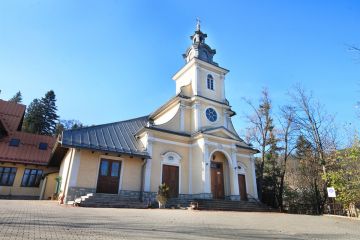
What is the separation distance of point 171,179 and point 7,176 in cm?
1546

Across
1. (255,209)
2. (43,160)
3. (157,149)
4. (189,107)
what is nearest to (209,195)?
(255,209)

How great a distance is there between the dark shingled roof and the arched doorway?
18.2ft

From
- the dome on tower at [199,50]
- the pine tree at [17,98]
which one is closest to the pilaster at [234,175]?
the dome on tower at [199,50]

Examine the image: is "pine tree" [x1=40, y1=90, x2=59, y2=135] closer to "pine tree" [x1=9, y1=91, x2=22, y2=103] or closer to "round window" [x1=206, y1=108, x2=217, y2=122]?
"pine tree" [x1=9, y1=91, x2=22, y2=103]

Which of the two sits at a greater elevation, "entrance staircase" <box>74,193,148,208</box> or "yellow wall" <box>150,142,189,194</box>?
"yellow wall" <box>150,142,189,194</box>

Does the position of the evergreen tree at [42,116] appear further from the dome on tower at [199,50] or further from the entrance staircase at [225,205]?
the entrance staircase at [225,205]

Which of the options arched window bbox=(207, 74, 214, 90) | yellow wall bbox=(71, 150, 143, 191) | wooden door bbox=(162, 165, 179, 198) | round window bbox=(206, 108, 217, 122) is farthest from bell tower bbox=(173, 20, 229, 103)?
yellow wall bbox=(71, 150, 143, 191)

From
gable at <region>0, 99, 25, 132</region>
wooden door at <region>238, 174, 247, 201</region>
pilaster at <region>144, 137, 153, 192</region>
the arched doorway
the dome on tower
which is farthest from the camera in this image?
gable at <region>0, 99, 25, 132</region>

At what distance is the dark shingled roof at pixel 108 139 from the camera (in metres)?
15.0

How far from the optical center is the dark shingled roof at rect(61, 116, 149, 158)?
1497 cm

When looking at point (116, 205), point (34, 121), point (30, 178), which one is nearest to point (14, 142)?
point (30, 178)

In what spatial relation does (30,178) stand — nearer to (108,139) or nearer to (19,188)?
(19,188)

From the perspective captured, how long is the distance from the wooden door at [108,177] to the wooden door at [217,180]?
704cm

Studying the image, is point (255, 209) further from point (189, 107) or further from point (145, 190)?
point (189, 107)
